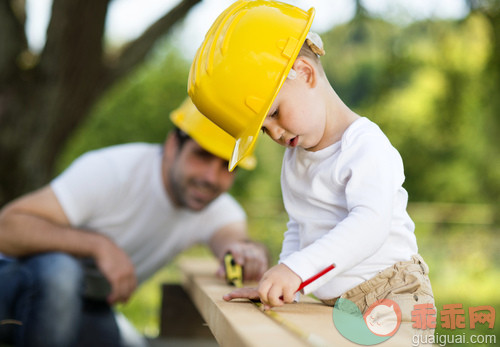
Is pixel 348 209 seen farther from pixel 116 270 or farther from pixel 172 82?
pixel 172 82

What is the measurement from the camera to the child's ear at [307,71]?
137cm

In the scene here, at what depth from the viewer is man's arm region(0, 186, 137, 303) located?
232 cm

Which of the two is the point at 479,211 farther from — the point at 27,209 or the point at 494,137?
the point at 27,209

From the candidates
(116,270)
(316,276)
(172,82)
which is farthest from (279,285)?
(172,82)

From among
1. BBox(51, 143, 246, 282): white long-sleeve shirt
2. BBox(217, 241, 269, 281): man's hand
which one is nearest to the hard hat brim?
BBox(217, 241, 269, 281): man's hand

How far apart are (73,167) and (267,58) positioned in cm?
162

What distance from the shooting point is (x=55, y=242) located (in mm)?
2391

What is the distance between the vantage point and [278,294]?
47.9 inches

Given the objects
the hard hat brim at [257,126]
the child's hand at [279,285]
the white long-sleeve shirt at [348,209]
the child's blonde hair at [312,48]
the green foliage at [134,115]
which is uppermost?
the green foliage at [134,115]

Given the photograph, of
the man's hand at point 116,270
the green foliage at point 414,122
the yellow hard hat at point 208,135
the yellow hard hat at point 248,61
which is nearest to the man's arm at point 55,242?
the man's hand at point 116,270

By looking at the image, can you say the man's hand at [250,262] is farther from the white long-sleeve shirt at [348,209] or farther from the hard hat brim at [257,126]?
the hard hat brim at [257,126]

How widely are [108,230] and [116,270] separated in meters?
0.53

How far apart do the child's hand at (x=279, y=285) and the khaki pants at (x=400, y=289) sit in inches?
8.3

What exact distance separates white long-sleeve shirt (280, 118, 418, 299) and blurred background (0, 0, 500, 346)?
0.50 metres
